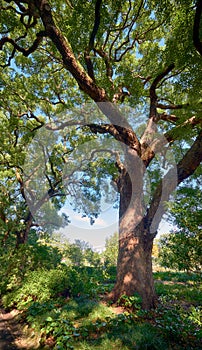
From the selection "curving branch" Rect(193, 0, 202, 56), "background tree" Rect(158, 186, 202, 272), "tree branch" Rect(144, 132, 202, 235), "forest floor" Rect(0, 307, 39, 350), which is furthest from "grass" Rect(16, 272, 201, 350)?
"curving branch" Rect(193, 0, 202, 56)

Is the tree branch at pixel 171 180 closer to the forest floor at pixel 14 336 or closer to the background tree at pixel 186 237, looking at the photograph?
the background tree at pixel 186 237

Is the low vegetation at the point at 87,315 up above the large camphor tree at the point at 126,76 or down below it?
below

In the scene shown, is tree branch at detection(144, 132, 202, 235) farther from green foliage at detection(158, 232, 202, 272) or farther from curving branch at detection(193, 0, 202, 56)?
green foliage at detection(158, 232, 202, 272)

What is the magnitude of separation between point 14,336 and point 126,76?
7833mm

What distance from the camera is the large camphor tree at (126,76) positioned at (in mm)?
4695

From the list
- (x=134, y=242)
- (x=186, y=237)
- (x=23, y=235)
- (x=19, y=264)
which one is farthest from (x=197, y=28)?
(x=23, y=235)

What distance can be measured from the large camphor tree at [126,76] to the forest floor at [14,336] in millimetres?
2207

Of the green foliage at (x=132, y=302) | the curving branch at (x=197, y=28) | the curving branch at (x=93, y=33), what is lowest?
the green foliage at (x=132, y=302)

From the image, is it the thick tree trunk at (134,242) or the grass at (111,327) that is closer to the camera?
the grass at (111,327)

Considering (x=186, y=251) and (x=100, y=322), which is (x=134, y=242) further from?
(x=186, y=251)

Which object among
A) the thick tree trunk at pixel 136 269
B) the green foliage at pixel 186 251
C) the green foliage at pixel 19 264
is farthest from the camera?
the green foliage at pixel 19 264

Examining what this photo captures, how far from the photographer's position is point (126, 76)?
22.2ft

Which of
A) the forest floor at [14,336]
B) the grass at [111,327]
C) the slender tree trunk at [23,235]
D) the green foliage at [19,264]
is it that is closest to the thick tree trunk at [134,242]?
the grass at [111,327]

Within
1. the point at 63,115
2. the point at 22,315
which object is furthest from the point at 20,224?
the point at 63,115
